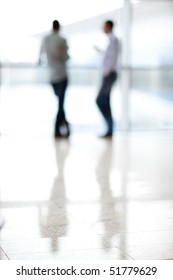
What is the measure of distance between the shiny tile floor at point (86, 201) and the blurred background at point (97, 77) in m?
2.75

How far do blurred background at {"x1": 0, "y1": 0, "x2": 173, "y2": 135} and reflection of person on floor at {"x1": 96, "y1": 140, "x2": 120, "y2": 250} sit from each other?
406 centimetres

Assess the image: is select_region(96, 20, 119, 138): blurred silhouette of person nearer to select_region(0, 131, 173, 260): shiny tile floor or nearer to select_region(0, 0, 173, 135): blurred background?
select_region(0, 0, 173, 135): blurred background

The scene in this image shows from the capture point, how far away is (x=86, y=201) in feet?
18.6

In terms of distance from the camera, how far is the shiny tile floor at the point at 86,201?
13.5 ft

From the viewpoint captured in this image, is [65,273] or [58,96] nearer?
[65,273]

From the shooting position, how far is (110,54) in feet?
36.0

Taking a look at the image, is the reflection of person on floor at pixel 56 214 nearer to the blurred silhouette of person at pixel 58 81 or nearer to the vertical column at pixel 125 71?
the blurred silhouette of person at pixel 58 81

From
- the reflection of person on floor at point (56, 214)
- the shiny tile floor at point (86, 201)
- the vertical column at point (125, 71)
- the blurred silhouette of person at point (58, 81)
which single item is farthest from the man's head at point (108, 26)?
the reflection of person on floor at point (56, 214)

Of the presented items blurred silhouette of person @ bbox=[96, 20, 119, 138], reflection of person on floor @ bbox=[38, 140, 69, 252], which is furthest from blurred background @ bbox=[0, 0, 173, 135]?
reflection of person on floor @ bbox=[38, 140, 69, 252]

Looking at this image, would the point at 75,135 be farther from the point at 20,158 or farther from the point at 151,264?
the point at 151,264

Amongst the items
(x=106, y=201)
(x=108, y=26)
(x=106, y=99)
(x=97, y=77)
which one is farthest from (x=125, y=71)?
(x=106, y=201)

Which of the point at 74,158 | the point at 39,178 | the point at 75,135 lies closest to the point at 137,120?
the point at 75,135

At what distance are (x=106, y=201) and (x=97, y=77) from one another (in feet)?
24.3

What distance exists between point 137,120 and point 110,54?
7.75ft
